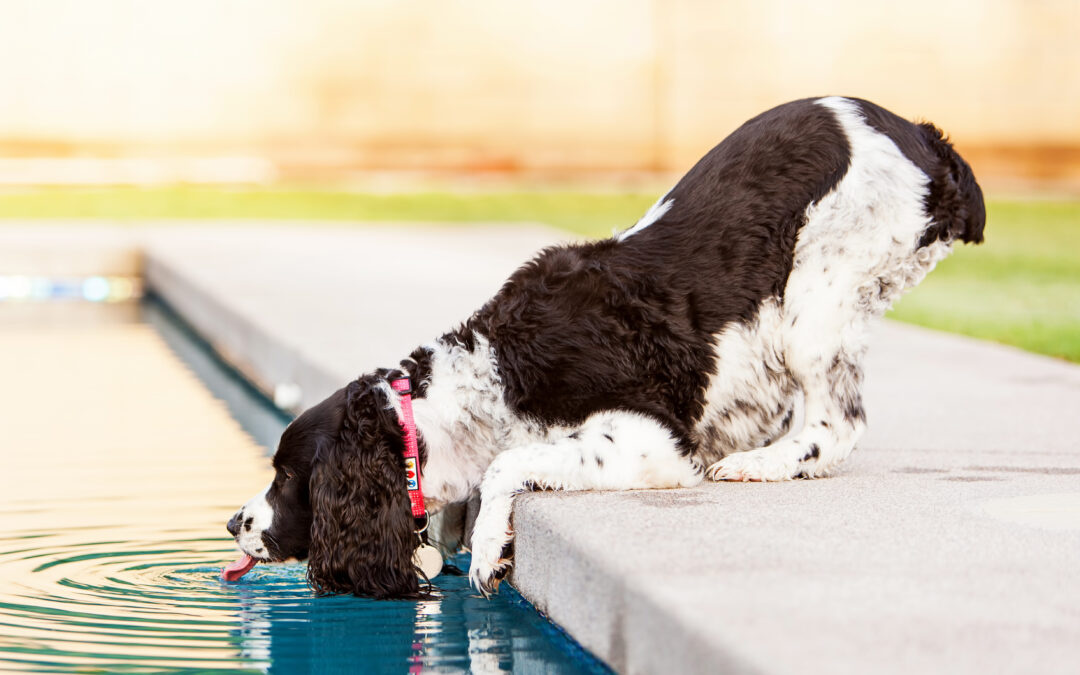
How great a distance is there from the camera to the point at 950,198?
15.6 feet

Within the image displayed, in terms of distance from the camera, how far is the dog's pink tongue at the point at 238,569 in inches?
177

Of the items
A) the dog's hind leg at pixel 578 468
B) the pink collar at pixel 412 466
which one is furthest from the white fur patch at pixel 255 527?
the dog's hind leg at pixel 578 468

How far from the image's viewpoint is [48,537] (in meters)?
5.08

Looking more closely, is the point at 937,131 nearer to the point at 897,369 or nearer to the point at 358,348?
the point at 897,369

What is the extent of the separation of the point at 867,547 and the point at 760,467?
0.99 meters

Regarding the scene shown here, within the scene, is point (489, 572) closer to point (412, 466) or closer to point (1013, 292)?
point (412, 466)

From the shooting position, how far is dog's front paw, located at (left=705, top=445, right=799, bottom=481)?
4520 millimetres

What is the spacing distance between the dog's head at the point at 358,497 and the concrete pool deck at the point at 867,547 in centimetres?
33

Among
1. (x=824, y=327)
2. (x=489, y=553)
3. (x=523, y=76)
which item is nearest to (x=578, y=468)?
(x=489, y=553)

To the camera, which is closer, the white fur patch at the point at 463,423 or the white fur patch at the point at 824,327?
the white fur patch at the point at 463,423

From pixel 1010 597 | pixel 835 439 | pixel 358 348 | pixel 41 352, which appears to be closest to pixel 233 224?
pixel 41 352

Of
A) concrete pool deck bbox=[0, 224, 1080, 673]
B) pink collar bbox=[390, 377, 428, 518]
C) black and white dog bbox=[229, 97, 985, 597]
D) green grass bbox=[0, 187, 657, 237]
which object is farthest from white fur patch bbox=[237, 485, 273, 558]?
green grass bbox=[0, 187, 657, 237]

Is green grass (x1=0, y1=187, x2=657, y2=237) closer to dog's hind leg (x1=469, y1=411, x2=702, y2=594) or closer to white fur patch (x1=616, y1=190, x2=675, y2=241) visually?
white fur patch (x1=616, y1=190, x2=675, y2=241)

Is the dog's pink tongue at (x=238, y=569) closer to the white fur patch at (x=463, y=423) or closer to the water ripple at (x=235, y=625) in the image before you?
the water ripple at (x=235, y=625)
